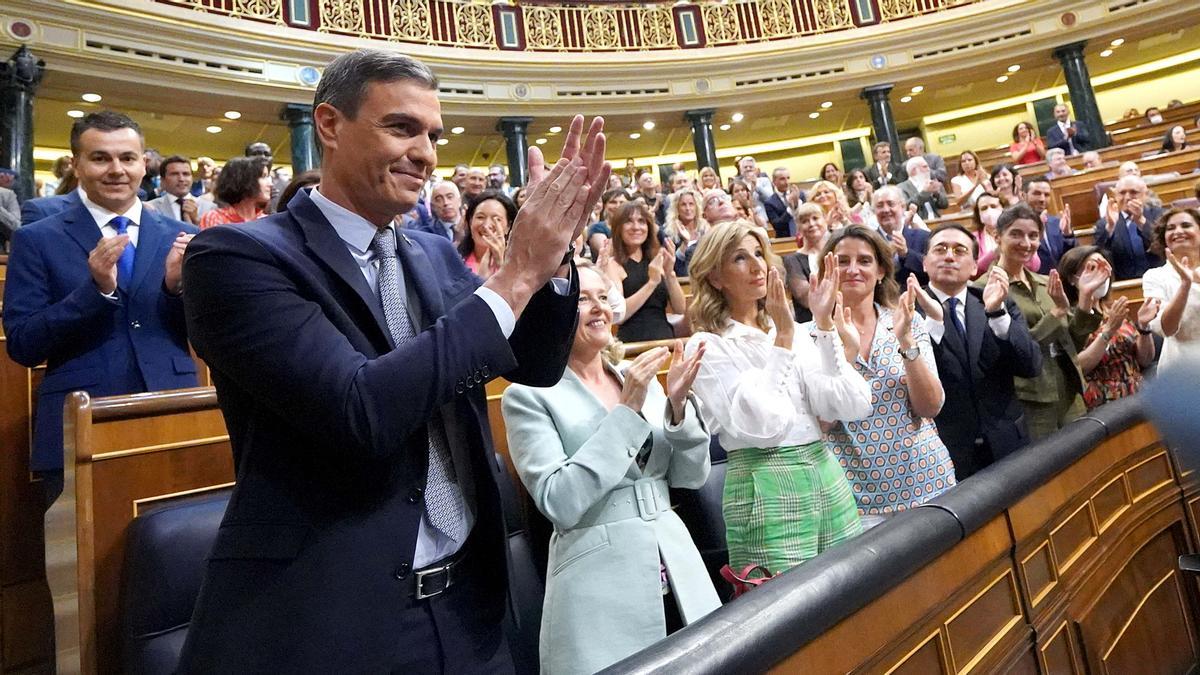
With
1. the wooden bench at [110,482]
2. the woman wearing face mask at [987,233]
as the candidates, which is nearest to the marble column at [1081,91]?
the woman wearing face mask at [987,233]

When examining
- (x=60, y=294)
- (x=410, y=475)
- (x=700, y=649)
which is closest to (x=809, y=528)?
(x=700, y=649)

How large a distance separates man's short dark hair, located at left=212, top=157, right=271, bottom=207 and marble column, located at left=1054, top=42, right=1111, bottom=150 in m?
8.58

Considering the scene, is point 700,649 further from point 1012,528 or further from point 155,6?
point 155,6

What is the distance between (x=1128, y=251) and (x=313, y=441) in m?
3.68

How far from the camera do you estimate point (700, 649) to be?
598mm

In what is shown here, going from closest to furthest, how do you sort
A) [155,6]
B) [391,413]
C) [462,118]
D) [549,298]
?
1. [391,413]
2. [549,298]
3. [155,6]
4. [462,118]

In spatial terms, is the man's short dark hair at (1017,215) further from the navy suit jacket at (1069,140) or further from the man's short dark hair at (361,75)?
the navy suit jacket at (1069,140)

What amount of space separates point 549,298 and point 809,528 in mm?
687

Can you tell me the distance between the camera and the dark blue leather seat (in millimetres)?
1006

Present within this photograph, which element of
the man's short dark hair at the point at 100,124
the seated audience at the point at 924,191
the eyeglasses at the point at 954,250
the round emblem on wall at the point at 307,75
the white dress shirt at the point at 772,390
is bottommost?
the white dress shirt at the point at 772,390

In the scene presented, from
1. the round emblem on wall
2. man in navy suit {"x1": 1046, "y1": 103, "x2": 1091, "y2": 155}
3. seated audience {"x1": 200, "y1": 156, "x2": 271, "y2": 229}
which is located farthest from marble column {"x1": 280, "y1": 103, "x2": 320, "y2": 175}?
man in navy suit {"x1": 1046, "y1": 103, "x2": 1091, "y2": 155}

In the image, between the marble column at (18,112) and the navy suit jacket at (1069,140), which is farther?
the navy suit jacket at (1069,140)

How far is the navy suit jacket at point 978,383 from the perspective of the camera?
1.67m

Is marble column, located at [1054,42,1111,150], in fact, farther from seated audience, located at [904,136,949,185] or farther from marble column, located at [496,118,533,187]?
marble column, located at [496,118,533,187]
